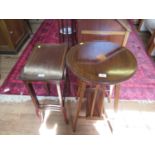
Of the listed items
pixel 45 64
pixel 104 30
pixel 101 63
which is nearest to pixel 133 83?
pixel 104 30

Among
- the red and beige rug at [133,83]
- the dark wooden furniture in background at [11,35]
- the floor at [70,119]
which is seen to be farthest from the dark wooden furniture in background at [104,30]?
the dark wooden furniture in background at [11,35]

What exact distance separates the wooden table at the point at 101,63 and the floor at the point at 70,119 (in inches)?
19.1

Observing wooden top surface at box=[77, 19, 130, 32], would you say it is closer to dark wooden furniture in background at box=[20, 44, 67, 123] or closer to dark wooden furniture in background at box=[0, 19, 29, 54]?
dark wooden furniture in background at box=[20, 44, 67, 123]

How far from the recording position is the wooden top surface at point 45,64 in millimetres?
990

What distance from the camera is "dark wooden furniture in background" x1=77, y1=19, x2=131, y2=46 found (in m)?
1.35

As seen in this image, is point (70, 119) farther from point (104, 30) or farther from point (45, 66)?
point (104, 30)

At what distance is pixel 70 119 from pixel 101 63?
0.75m

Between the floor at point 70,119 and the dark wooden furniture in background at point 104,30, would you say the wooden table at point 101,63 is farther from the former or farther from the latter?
the floor at point 70,119

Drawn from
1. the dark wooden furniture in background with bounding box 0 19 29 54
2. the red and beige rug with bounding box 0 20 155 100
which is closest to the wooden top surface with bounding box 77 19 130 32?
the red and beige rug with bounding box 0 20 155 100

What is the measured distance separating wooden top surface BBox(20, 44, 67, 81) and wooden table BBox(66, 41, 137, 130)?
0.43 ft

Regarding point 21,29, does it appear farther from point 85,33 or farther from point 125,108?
point 125,108

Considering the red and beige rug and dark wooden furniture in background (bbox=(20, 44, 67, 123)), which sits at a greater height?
dark wooden furniture in background (bbox=(20, 44, 67, 123))

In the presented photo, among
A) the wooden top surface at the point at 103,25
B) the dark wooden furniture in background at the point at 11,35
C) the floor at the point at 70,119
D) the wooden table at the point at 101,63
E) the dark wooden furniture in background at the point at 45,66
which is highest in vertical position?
the wooden table at the point at 101,63
